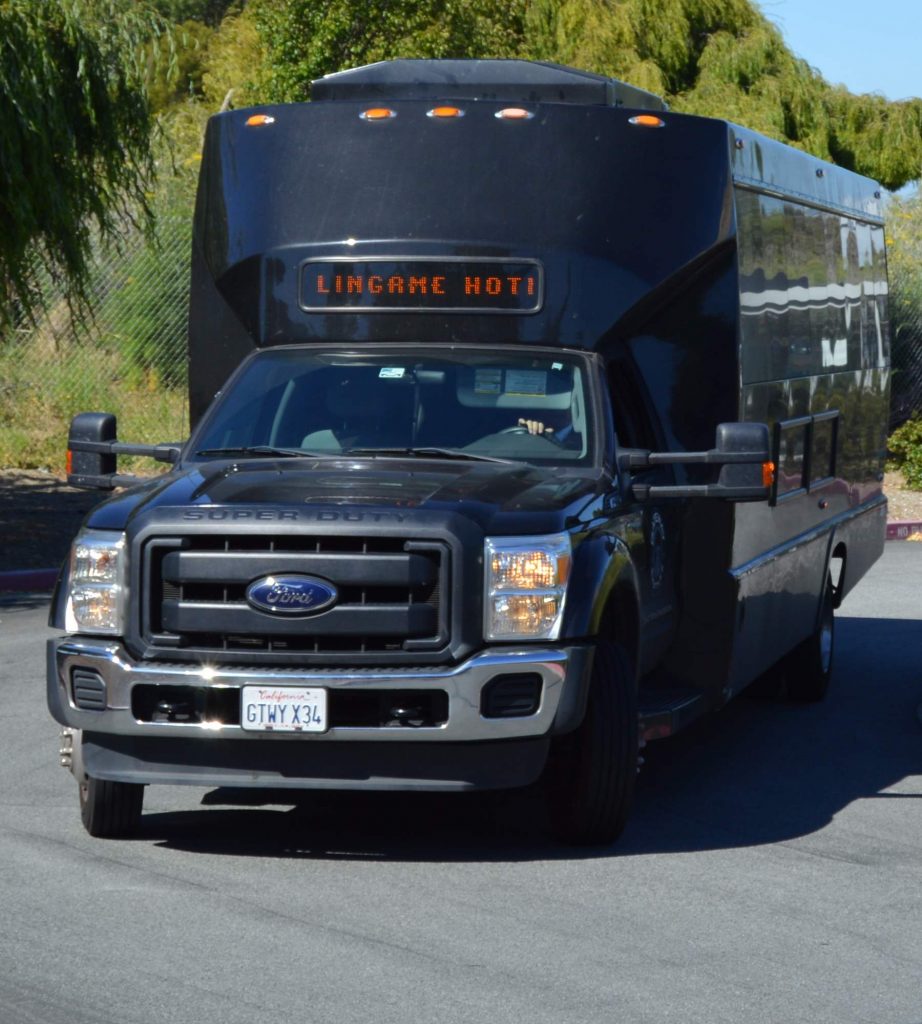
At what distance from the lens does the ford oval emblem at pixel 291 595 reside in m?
7.08

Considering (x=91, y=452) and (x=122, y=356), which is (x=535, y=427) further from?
(x=122, y=356)

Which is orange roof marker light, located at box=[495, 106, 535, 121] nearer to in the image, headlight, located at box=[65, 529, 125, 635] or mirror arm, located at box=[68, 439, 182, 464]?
mirror arm, located at box=[68, 439, 182, 464]

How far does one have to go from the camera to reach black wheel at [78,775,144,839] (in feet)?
25.0

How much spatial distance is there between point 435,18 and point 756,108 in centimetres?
755

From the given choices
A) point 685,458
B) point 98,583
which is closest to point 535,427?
point 685,458

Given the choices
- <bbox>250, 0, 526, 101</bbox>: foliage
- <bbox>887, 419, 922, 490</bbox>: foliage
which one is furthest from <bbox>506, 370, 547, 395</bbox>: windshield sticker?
<bbox>250, 0, 526, 101</bbox>: foliage

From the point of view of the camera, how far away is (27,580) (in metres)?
16.4

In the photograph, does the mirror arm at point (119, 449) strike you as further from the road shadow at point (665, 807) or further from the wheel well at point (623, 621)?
the wheel well at point (623, 621)

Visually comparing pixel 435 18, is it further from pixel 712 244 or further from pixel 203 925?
pixel 203 925

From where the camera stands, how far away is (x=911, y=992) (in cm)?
592

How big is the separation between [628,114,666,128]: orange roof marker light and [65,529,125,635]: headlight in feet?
10.3

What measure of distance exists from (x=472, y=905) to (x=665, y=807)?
206 centimetres

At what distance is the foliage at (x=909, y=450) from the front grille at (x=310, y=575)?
20329 mm

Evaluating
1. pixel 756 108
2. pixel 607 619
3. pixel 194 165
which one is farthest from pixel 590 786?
pixel 756 108
